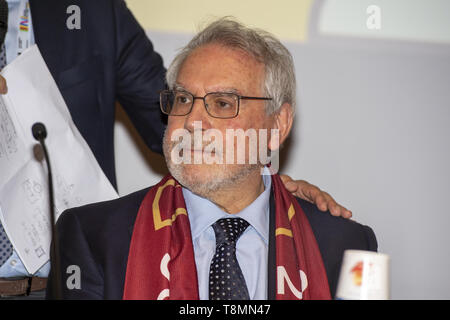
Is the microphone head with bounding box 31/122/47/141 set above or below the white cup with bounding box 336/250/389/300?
above

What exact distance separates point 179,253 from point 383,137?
1632mm

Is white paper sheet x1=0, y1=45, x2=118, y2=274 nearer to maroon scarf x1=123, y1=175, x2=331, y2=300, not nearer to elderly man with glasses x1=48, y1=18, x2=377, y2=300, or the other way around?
elderly man with glasses x1=48, y1=18, x2=377, y2=300

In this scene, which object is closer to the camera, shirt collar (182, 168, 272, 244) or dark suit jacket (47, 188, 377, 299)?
dark suit jacket (47, 188, 377, 299)

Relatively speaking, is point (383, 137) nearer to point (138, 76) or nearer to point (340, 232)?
point (340, 232)

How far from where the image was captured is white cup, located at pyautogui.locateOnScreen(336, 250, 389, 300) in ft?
4.34

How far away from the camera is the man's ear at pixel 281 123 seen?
221cm

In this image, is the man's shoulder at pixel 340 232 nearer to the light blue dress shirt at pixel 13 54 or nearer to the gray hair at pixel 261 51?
the gray hair at pixel 261 51

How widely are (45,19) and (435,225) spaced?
2.19 metres

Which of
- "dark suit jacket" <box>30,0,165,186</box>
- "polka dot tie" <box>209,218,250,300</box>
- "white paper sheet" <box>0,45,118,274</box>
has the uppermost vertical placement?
"dark suit jacket" <box>30,0,165,186</box>

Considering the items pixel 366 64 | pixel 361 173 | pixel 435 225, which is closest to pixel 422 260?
pixel 435 225

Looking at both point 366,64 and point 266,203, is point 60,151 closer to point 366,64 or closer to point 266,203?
point 266,203

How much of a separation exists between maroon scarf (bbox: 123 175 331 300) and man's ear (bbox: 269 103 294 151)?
172 mm

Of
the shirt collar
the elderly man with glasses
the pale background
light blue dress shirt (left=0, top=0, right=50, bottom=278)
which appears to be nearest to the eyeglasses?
the elderly man with glasses

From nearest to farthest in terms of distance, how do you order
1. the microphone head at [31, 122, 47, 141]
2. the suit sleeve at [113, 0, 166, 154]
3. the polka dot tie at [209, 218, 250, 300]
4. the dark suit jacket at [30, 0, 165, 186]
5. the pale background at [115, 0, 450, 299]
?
the microphone head at [31, 122, 47, 141] → the polka dot tie at [209, 218, 250, 300] → the dark suit jacket at [30, 0, 165, 186] → the suit sleeve at [113, 0, 166, 154] → the pale background at [115, 0, 450, 299]
